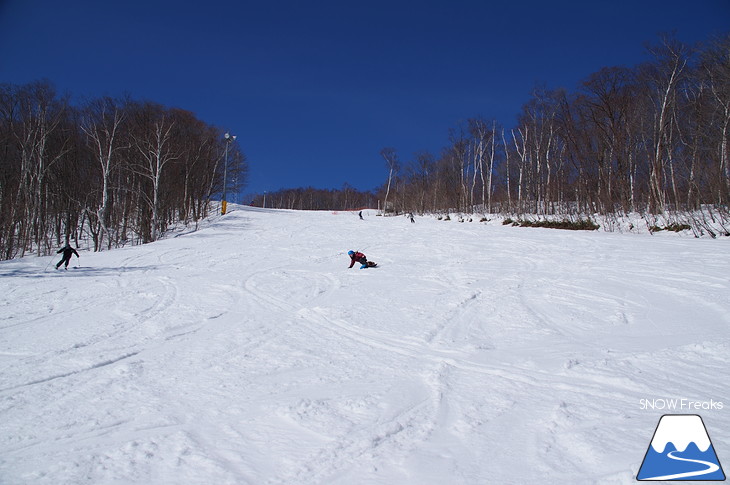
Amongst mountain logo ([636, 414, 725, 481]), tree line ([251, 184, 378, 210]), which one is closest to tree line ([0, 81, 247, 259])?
mountain logo ([636, 414, 725, 481])

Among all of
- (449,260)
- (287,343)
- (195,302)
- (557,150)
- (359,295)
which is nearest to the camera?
(287,343)

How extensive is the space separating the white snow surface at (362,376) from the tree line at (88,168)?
53.3 feet

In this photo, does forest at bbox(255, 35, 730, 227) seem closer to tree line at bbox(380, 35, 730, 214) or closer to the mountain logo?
tree line at bbox(380, 35, 730, 214)

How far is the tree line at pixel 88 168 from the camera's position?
22.5 meters

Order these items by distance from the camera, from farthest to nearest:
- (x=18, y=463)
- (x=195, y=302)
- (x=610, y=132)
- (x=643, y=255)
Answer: (x=610, y=132), (x=643, y=255), (x=195, y=302), (x=18, y=463)

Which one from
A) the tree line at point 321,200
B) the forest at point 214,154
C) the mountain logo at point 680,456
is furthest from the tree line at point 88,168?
the tree line at point 321,200

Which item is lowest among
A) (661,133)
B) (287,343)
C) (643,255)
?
(287,343)

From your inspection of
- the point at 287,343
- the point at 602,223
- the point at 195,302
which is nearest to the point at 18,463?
the point at 287,343

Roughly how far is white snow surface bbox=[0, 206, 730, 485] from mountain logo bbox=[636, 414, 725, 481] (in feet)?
0.39

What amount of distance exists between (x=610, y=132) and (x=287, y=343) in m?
30.8

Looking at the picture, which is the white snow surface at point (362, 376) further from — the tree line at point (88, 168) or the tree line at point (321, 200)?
the tree line at point (321, 200)

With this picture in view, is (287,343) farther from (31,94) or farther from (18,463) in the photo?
(31,94)

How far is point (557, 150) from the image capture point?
3297cm

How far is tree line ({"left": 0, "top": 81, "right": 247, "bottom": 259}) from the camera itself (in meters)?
22.5
